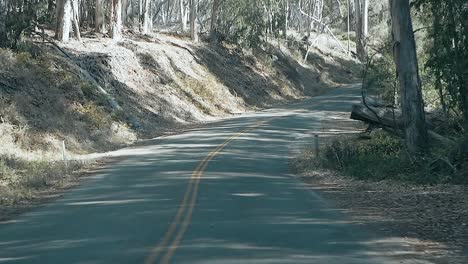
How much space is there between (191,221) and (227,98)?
133ft

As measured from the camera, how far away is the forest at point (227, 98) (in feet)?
56.9

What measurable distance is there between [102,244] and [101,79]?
29.0 meters

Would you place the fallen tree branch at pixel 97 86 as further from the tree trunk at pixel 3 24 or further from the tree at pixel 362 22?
the tree at pixel 362 22

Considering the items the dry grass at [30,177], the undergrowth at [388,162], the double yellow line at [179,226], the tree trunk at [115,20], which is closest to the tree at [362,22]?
the tree trunk at [115,20]

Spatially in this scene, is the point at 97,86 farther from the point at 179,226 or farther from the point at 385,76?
the point at 179,226

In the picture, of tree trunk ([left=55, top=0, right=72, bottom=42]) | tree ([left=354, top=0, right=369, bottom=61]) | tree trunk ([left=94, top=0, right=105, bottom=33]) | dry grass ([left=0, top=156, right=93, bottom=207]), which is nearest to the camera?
dry grass ([left=0, top=156, right=93, bottom=207])

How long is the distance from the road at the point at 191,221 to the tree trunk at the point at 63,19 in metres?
17.4

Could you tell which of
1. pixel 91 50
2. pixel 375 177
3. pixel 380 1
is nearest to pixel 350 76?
pixel 380 1

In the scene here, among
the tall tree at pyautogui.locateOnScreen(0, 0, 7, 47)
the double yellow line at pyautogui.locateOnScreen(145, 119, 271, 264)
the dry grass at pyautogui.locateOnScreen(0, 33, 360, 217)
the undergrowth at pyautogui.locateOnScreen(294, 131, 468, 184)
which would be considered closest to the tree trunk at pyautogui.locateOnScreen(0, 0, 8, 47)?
the tall tree at pyautogui.locateOnScreen(0, 0, 7, 47)

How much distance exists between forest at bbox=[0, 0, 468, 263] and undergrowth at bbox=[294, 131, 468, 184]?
55 millimetres

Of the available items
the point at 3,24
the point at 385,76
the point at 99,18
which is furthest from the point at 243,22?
the point at 3,24

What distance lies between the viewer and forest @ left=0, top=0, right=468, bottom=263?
56.9ft

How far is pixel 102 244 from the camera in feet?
34.6

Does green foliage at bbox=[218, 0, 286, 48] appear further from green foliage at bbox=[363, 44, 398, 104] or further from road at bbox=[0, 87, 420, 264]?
road at bbox=[0, 87, 420, 264]
